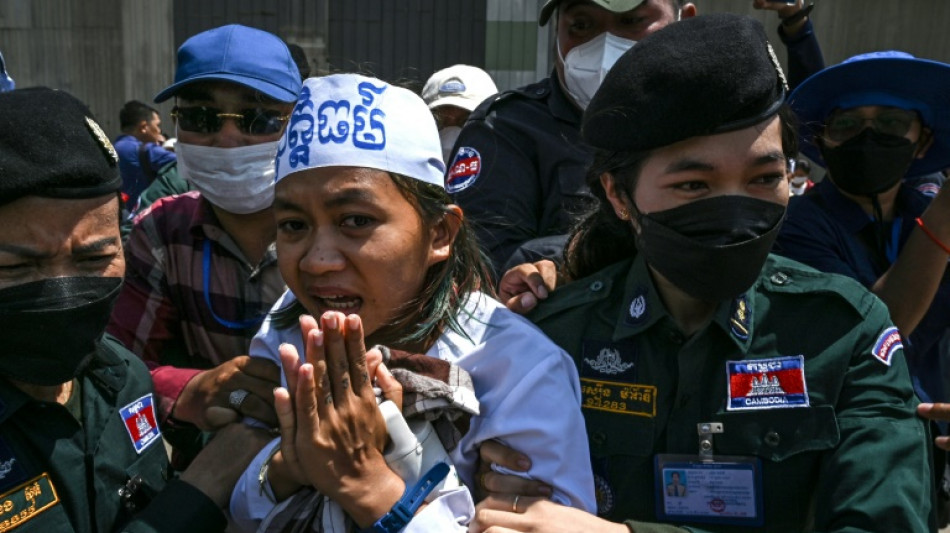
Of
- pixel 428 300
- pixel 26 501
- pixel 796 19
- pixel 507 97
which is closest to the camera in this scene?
pixel 26 501

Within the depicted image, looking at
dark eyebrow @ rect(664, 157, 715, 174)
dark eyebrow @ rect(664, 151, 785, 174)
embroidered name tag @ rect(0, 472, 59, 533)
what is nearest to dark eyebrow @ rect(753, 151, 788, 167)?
dark eyebrow @ rect(664, 151, 785, 174)

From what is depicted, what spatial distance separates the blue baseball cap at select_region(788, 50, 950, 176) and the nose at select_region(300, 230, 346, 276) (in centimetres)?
164

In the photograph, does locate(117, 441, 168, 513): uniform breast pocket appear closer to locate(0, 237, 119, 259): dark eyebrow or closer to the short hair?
locate(0, 237, 119, 259): dark eyebrow

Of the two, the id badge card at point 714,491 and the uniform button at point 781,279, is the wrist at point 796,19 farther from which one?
the id badge card at point 714,491

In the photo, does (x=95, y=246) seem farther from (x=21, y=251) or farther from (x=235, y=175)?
(x=235, y=175)

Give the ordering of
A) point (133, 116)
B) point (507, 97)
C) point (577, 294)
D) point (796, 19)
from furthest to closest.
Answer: point (133, 116) → point (796, 19) → point (507, 97) → point (577, 294)

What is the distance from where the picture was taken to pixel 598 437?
88.0 inches

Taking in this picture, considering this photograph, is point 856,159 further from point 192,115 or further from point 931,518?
point 192,115

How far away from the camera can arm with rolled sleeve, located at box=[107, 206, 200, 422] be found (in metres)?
2.75

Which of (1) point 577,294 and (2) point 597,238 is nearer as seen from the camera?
(1) point 577,294

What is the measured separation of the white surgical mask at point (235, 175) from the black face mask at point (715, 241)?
52.2 inches

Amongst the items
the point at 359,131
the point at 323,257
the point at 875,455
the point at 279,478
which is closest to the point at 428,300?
the point at 323,257

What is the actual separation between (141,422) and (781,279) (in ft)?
5.07

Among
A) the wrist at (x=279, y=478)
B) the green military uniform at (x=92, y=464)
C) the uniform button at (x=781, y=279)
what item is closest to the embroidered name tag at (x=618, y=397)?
the uniform button at (x=781, y=279)
